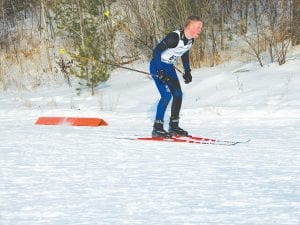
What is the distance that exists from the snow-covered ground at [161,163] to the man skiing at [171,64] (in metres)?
0.42

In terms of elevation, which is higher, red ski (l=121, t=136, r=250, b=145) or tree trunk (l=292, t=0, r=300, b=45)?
tree trunk (l=292, t=0, r=300, b=45)

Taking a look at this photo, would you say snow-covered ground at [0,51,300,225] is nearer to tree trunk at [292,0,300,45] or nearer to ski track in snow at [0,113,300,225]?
ski track in snow at [0,113,300,225]

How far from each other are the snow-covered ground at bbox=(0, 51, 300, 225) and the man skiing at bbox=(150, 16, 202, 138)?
42 centimetres

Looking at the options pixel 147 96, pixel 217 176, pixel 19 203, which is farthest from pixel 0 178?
pixel 147 96

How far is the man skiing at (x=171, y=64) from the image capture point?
19.8 feet

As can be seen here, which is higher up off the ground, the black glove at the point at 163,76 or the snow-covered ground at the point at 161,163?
the black glove at the point at 163,76

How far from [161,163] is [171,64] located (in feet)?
5.83

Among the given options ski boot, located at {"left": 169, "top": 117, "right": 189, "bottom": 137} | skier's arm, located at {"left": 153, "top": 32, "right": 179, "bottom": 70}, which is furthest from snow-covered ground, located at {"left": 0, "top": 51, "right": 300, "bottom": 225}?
skier's arm, located at {"left": 153, "top": 32, "right": 179, "bottom": 70}

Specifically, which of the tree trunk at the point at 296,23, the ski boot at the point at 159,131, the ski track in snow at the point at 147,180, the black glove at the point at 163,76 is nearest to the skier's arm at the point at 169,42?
the black glove at the point at 163,76

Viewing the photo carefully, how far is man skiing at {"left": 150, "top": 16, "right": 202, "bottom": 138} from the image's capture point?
238 inches

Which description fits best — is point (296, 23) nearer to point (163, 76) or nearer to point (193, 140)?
point (163, 76)

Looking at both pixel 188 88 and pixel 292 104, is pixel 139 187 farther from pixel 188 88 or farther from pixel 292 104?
pixel 188 88

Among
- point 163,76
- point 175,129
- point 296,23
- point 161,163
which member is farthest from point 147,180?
point 296,23

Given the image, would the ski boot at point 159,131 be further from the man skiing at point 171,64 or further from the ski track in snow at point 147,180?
the ski track in snow at point 147,180
